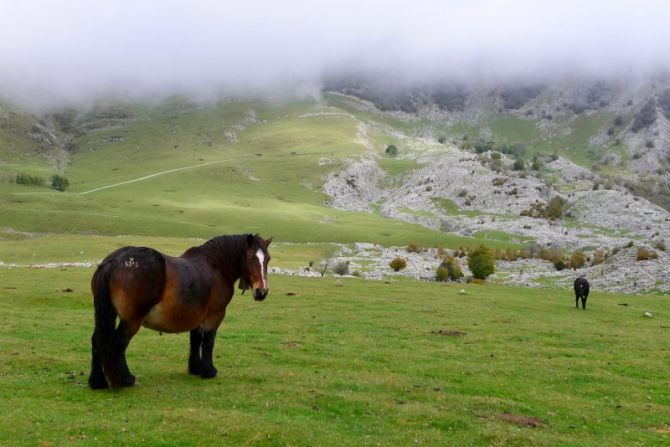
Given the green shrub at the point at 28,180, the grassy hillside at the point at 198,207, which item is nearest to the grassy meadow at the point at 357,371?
the grassy hillside at the point at 198,207

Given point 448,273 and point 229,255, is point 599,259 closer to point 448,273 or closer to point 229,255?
point 448,273

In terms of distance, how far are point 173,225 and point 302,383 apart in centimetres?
9292

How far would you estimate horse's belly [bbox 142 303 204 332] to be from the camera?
14562 millimetres

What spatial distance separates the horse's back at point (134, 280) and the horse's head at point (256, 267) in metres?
2.56

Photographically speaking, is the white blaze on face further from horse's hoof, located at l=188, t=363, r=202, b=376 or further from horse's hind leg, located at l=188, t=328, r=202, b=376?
horse's hoof, located at l=188, t=363, r=202, b=376

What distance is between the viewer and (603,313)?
145 ft

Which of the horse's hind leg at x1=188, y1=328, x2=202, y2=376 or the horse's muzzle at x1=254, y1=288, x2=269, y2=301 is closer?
the horse's muzzle at x1=254, y1=288, x2=269, y2=301

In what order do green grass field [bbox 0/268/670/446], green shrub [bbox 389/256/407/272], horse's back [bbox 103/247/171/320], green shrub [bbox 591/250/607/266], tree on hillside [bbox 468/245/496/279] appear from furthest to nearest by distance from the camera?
green shrub [bbox 591/250/607/266], green shrub [bbox 389/256/407/272], tree on hillside [bbox 468/245/496/279], horse's back [bbox 103/247/171/320], green grass field [bbox 0/268/670/446]

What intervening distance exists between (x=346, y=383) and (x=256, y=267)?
497 centimetres

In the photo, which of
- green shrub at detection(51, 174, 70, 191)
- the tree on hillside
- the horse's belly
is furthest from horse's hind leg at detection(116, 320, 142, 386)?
green shrub at detection(51, 174, 70, 191)

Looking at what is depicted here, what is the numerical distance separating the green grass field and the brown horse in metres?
1.03

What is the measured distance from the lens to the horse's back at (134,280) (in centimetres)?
1392

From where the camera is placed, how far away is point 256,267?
1573 centimetres

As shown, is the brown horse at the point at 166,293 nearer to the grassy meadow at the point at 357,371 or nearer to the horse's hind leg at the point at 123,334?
the horse's hind leg at the point at 123,334
